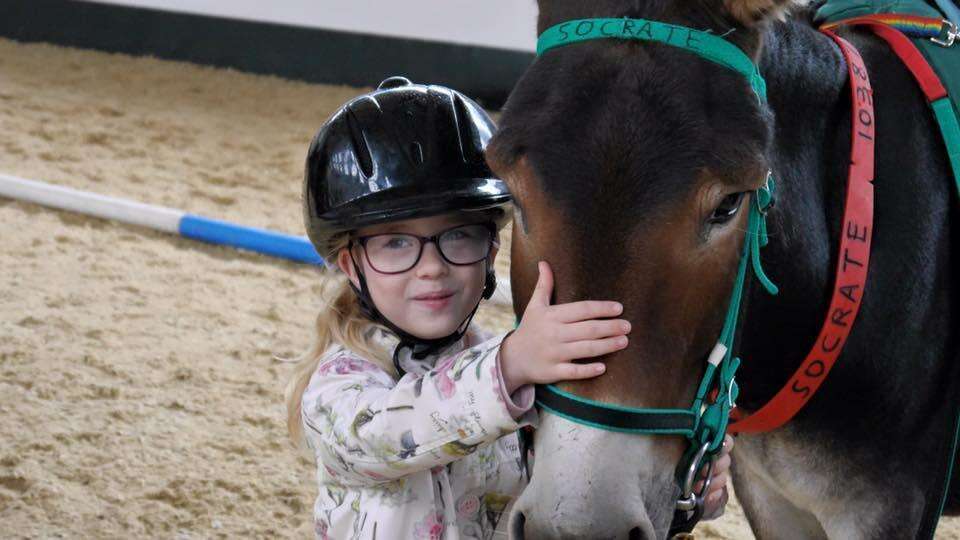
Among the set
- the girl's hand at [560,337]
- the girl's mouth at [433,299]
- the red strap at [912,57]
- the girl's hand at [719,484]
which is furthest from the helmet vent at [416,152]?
the red strap at [912,57]

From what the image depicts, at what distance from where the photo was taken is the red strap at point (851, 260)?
1.66 meters

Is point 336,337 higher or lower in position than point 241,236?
higher

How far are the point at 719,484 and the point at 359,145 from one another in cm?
84

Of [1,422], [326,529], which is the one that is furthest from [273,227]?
[326,529]

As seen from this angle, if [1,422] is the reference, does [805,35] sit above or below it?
above

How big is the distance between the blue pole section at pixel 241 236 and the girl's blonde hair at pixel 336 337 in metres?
2.44

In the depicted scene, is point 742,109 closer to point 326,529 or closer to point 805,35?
point 805,35

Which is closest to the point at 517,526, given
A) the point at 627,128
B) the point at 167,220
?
the point at 627,128

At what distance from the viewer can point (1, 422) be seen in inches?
121

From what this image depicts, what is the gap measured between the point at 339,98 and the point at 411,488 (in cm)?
523

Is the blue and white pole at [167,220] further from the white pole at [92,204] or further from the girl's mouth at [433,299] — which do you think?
the girl's mouth at [433,299]

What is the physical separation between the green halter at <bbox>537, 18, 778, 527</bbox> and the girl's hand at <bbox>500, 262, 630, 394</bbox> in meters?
0.04

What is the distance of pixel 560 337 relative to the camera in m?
1.31

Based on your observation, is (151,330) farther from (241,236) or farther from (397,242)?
(397,242)
